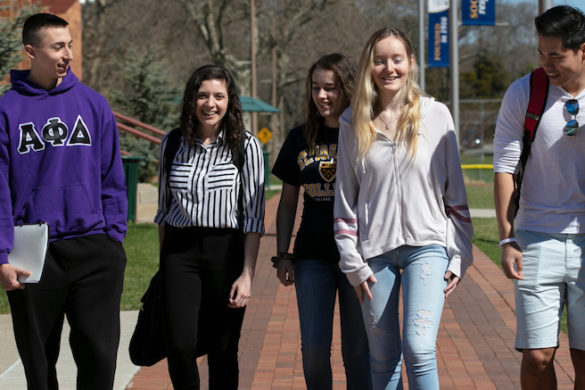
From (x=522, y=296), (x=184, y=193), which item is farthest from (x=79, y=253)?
(x=522, y=296)

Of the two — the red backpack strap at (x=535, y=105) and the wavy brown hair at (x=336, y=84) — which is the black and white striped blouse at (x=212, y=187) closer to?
the wavy brown hair at (x=336, y=84)

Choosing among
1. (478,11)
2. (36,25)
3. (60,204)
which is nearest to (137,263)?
(60,204)

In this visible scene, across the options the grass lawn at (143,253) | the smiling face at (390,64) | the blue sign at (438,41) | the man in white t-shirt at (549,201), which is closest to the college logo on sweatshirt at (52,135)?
the smiling face at (390,64)

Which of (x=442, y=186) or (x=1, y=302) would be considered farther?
(x=1, y=302)

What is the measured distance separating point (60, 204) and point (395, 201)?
138cm

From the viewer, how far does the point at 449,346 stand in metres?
6.17

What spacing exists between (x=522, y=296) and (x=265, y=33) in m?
40.9

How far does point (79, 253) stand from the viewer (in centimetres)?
372

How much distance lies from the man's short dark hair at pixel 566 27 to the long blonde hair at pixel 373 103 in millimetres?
546

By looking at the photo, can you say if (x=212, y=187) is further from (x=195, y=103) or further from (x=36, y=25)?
(x=36, y=25)

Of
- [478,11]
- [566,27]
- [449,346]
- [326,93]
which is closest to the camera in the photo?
[566,27]

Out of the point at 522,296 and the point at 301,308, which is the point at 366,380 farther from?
the point at 522,296

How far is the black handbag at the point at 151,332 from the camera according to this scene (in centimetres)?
404

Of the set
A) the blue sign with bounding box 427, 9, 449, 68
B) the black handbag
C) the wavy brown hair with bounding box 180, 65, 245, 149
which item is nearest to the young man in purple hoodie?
the black handbag
